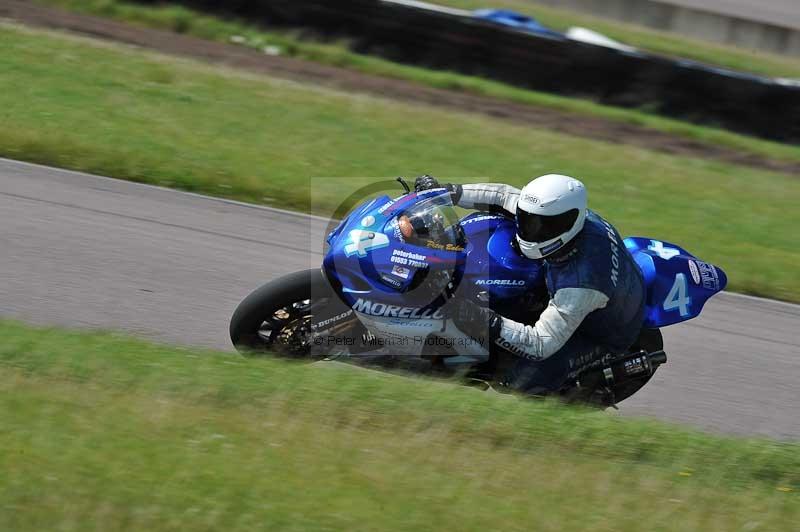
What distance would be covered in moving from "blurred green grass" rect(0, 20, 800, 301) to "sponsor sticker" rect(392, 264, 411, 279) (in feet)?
11.1

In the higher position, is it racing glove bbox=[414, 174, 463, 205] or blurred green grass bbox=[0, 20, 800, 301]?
racing glove bbox=[414, 174, 463, 205]

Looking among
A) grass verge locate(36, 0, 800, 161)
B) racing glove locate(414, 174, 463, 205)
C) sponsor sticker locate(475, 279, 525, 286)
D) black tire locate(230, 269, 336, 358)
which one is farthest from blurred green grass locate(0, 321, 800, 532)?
grass verge locate(36, 0, 800, 161)

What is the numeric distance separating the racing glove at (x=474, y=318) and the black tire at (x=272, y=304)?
0.65m

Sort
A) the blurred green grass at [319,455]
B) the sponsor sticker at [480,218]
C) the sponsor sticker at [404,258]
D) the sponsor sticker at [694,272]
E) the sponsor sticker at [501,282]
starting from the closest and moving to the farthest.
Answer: the blurred green grass at [319,455]
the sponsor sticker at [404,258]
the sponsor sticker at [501,282]
the sponsor sticker at [480,218]
the sponsor sticker at [694,272]

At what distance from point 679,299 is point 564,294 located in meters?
0.95

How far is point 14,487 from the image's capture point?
3.66m

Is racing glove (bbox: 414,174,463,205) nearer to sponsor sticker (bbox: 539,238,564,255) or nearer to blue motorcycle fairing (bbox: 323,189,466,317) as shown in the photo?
blue motorcycle fairing (bbox: 323,189,466,317)

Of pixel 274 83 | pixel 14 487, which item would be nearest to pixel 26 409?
pixel 14 487

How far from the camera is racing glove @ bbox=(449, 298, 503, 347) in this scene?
494 centimetres

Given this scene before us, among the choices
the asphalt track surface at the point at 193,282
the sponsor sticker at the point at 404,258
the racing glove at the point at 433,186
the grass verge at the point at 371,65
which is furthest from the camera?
the grass verge at the point at 371,65

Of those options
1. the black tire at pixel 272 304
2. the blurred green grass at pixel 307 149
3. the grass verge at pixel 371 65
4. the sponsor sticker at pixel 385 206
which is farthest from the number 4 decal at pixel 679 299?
the grass verge at pixel 371 65

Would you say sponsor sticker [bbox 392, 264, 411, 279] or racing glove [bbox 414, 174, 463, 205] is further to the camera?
→ racing glove [bbox 414, 174, 463, 205]

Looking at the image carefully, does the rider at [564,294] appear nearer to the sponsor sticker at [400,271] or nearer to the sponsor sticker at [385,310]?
the sponsor sticker at [385,310]

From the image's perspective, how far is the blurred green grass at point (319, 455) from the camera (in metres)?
3.76
